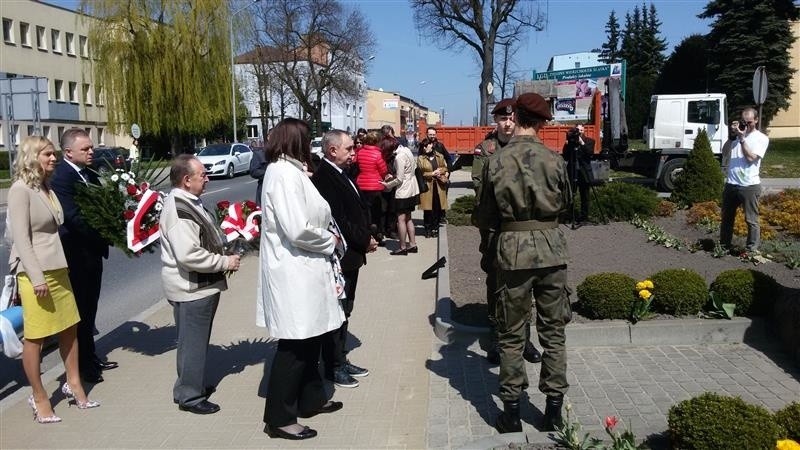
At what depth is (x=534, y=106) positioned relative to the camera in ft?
13.8

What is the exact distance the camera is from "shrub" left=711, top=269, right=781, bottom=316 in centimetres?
605

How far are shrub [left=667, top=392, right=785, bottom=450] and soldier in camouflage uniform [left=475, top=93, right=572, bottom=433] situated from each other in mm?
789

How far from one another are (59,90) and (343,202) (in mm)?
50307

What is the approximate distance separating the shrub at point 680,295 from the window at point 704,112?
14118mm

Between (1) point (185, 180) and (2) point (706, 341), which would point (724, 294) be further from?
(1) point (185, 180)

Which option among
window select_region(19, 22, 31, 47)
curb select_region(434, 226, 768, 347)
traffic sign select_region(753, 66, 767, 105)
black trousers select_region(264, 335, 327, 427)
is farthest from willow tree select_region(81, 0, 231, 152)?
black trousers select_region(264, 335, 327, 427)

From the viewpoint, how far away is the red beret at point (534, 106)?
421cm

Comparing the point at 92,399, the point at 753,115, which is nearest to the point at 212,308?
the point at 92,399

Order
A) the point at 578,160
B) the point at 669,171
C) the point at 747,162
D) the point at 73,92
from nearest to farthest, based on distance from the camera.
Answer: the point at 747,162 → the point at 578,160 → the point at 669,171 → the point at 73,92

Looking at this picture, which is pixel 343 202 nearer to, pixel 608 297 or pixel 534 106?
pixel 534 106

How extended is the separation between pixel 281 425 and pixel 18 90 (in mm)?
20027

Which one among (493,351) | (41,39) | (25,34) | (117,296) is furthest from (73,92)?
(493,351)

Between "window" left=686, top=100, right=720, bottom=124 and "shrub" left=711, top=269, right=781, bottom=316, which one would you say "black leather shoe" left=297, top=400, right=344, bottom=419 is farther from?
"window" left=686, top=100, right=720, bottom=124

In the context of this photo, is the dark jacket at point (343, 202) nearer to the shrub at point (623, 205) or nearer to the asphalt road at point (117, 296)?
the asphalt road at point (117, 296)
